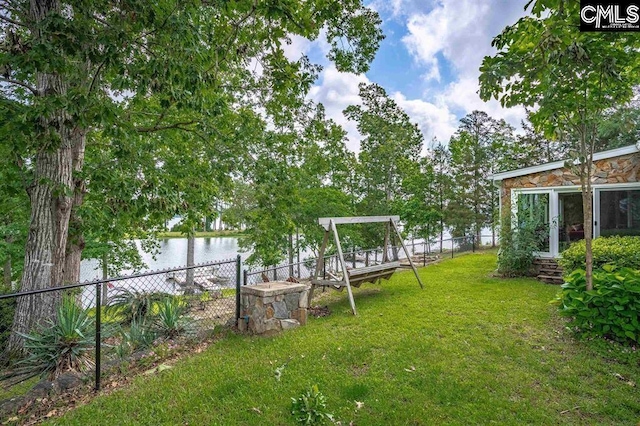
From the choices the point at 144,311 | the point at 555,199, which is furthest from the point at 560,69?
the point at 144,311

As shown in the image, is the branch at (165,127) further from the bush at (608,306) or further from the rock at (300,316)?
the bush at (608,306)

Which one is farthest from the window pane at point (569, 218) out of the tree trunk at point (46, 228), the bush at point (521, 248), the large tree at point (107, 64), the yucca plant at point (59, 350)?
the tree trunk at point (46, 228)

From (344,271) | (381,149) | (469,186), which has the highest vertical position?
(381,149)

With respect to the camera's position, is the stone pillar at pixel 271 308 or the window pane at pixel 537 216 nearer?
the stone pillar at pixel 271 308

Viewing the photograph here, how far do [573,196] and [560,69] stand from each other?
18.1ft

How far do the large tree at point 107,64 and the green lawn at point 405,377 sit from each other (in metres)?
2.42

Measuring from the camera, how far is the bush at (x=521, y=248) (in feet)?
26.3

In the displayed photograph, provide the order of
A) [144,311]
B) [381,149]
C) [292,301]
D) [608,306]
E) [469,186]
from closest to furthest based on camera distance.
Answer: [608,306]
[144,311]
[292,301]
[381,149]
[469,186]

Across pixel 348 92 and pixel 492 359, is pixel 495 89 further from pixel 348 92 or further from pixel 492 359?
pixel 348 92

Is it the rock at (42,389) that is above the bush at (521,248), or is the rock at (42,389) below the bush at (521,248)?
below

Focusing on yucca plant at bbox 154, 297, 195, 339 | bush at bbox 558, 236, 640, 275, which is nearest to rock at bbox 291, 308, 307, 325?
yucca plant at bbox 154, 297, 195, 339

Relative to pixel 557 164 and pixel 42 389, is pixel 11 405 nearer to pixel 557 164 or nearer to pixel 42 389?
pixel 42 389

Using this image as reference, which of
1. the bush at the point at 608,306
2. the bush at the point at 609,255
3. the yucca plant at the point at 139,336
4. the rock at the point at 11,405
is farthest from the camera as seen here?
the bush at the point at 609,255

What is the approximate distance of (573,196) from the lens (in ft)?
27.0
